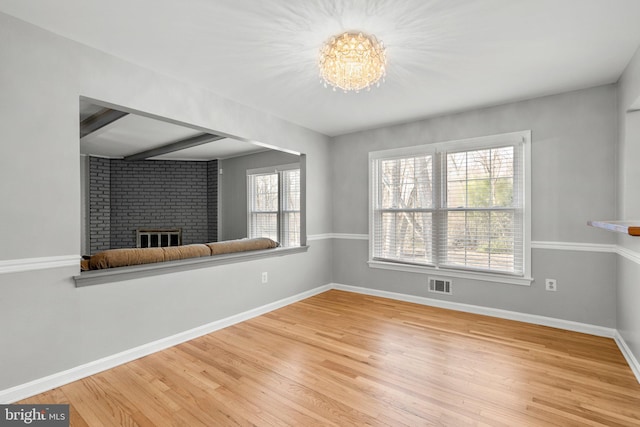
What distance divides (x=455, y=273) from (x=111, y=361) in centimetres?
365

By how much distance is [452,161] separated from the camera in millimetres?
3945

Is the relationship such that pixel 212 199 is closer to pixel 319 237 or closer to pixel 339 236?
pixel 319 237

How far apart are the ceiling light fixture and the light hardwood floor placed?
2220 mm

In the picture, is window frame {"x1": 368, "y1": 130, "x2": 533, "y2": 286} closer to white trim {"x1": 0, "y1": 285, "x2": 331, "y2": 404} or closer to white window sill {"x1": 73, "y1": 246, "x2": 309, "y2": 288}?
white window sill {"x1": 73, "y1": 246, "x2": 309, "y2": 288}

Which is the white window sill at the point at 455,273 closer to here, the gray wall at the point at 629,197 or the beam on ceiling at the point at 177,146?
the gray wall at the point at 629,197

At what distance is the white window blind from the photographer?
3.54 metres

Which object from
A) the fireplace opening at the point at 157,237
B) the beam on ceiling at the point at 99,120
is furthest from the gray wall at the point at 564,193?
the fireplace opening at the point at 157,237

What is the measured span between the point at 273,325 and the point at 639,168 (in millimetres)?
3645

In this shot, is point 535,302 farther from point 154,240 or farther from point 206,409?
point 154,240

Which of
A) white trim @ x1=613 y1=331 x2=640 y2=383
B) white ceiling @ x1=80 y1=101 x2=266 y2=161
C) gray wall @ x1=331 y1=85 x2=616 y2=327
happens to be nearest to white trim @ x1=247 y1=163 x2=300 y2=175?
white ceiling @ x1=80 y1=101 x2=266 y2=161

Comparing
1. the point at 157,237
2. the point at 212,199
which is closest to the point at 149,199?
the point at 157,237

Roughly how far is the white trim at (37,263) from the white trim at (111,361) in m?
0.75

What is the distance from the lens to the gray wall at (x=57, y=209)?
2.01 metres

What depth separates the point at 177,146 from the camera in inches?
212
